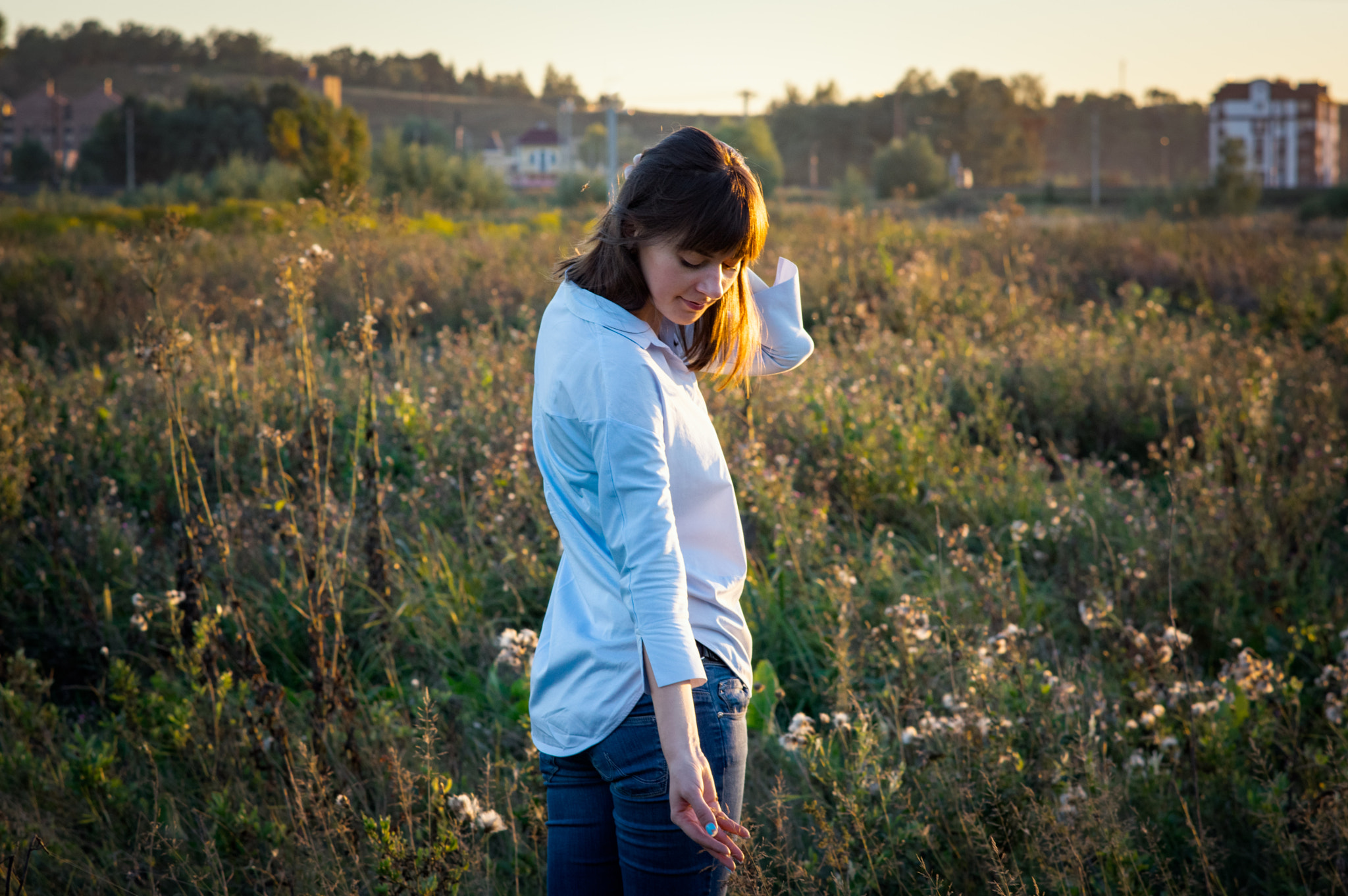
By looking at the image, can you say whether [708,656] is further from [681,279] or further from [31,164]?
[31,164]

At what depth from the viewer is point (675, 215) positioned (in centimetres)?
137

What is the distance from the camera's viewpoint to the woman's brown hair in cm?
137

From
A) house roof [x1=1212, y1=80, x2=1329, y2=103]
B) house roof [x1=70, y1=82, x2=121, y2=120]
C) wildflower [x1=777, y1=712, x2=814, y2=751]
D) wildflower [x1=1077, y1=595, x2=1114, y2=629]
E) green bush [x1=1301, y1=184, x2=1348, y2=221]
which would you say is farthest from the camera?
house roof [x1=1212, y1=80, x2=1329, y2=103]

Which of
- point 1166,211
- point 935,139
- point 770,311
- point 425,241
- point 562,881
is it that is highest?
point 935,139

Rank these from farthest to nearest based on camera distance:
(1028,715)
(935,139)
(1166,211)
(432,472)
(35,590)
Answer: (935,139)
(1166,211)
(432,472)
(35,590)
(1028,715)

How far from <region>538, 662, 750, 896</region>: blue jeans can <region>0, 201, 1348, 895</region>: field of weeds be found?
1.13 feet

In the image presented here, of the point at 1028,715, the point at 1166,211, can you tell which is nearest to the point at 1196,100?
the point at 1166,211

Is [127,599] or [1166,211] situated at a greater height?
[1166,211]

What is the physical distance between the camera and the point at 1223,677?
2770 millimetres

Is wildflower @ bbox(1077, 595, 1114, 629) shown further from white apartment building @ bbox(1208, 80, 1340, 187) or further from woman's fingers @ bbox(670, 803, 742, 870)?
white apartment building @ bbox(1208, 80, 1340, 187)

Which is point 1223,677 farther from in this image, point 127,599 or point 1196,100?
point 1196,100

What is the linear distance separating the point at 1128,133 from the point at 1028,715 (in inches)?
5244

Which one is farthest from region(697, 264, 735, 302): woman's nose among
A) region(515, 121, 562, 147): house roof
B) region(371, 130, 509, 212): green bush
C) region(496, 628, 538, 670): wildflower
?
region(515, 121, 562, 147): house roof

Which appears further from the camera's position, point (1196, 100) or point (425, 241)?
point (1196, 100)
